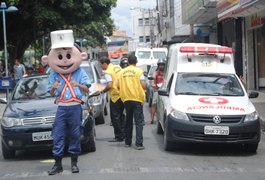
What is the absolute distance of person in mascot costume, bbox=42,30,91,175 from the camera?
26.0 feet

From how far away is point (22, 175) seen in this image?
8008 millimetres

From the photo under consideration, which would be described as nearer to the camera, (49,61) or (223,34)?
(49,61)

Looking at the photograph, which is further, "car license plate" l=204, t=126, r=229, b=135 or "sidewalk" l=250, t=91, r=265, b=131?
"sidewalk" l=250, t=91, r=265, b=131

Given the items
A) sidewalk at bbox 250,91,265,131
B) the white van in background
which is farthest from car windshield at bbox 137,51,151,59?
sidewalk at bbox 250,91,265,131

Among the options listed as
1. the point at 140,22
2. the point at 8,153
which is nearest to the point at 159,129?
the point at 8,153

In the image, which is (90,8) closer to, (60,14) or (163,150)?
(60,14)

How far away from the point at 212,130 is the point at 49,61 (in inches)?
122

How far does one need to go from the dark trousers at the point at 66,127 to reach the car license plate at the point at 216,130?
8.00 ft

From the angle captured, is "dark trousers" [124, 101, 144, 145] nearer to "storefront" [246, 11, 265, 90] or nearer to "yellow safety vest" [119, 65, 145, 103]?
"yellow safety vest" [119, 65, 145, 103]

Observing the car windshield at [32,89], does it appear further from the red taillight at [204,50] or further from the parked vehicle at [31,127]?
the red taillight at [204,50]

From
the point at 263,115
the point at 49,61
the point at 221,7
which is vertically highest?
the point at 221,7

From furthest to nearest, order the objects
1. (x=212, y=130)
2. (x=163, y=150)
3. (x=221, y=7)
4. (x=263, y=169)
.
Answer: (x=221, y=7) < (x=163, y=150) < (x=212, y=130) < (x=263, y=169)

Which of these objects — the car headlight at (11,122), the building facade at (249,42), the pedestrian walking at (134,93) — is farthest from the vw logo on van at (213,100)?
the building facade at (249,42)

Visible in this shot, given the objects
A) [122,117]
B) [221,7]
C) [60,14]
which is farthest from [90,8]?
[122,117]
